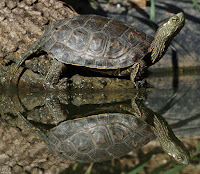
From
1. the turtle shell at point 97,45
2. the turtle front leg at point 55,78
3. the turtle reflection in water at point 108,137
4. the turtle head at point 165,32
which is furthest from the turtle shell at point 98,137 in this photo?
the turtle head at point 165,32

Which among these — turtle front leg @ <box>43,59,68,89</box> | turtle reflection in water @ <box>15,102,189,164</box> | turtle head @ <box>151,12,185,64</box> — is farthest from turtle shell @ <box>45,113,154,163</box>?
turtle head @ <box>151,12,185,64</box>

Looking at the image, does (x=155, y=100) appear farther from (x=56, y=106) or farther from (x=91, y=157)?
(x=91, y=157)

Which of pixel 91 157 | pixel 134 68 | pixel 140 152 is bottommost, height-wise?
pixel 134 68

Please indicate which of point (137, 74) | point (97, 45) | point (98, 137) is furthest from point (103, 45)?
point (98, 137)

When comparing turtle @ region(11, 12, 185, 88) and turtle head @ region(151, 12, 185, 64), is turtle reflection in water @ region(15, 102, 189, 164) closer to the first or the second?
turtle @ region(11, 12, 185, 88)

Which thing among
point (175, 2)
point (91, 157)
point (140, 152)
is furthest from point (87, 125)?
point (175, 2)

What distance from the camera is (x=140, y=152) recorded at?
6.03 ft

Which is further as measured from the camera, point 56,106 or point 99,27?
point 99,27

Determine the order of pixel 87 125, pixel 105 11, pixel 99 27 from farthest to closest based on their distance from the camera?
1. pixel 105 11
2. pixel 99 27
3. pixel 87 125

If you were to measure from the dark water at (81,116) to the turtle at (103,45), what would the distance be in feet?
1.26

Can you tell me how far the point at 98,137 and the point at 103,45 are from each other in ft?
6.07

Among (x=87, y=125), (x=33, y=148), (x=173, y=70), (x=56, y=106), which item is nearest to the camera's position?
(x=33, y=148)

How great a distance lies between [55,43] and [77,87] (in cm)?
73

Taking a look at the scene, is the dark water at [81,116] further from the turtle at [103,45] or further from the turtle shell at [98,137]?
the turtle at [103,45]
